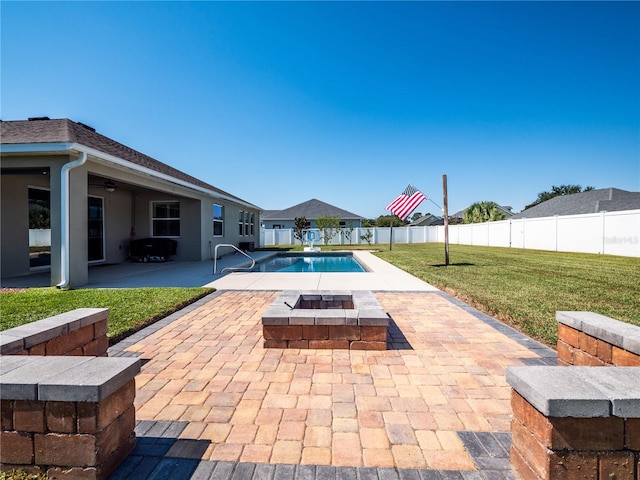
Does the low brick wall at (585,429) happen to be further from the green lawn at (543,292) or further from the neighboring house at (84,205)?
the neighboring house at (84,205)

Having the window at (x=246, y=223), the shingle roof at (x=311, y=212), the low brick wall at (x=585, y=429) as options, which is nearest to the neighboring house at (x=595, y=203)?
the shingle roof at (x=311, y=212)

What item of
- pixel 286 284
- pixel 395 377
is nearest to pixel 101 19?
pixel 286 284

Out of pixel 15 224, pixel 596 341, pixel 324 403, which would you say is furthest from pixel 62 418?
pixel 15 224

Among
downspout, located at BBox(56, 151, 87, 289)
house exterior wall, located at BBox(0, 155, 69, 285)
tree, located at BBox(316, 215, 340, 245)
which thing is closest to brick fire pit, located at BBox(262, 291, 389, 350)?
downspout, located at BBox(56, 151, 87, 289)

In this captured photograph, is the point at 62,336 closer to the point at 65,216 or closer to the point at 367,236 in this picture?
the point at 65,216

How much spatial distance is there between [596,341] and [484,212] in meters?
30.5

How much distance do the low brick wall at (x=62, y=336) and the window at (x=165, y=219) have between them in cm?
1099

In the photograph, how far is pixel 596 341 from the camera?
2600 mm

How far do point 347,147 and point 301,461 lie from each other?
23.2 meters

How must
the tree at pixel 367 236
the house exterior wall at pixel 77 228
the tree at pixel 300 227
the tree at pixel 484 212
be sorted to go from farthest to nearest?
the tree at pixel 367 236 < the tree at pixel 484 212 < the tree at pixel 300 227 < the house exterior wall at pixel 77 228

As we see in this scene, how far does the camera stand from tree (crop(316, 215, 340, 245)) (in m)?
26.8

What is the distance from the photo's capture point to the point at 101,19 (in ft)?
27.2

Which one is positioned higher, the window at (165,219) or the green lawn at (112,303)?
the window at (165,219)

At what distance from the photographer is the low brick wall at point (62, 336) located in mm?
2307
